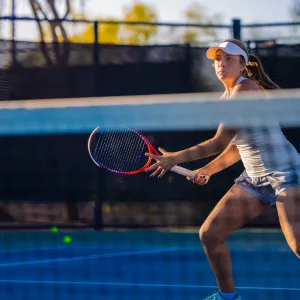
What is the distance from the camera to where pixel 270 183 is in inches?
159

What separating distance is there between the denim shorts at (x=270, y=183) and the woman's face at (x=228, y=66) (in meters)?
0.49

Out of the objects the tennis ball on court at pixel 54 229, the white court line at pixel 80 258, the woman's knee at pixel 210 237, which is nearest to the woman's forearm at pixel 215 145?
the woman's knee at pixel 210 237

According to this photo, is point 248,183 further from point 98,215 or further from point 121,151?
point 98,215

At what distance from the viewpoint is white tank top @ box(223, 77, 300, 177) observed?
13.2ft

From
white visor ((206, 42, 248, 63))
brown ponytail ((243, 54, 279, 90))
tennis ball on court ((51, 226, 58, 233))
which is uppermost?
white visor ((206, 42, 248, 63))

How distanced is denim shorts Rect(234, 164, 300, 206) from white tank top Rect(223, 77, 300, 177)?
0.03 m

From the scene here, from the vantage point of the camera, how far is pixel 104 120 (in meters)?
3.11

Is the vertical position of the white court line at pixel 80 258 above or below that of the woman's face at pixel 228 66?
below

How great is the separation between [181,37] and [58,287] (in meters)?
4.55

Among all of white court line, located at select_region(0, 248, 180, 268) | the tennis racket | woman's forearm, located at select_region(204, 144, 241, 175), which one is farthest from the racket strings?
white court line, located at select_region(0, 248, 180, 268)

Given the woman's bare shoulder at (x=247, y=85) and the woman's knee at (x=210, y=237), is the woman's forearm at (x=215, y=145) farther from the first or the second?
the woman's knee at (x=210, y=237)

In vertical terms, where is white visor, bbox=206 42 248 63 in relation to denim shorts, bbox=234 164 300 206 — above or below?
above

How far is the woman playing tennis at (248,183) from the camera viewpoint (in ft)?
13.1

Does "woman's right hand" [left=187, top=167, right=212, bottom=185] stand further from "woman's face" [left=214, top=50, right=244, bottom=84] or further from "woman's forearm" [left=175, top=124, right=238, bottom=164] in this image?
"woman's face" [left=214, top=50, right=244, bottom=84]
